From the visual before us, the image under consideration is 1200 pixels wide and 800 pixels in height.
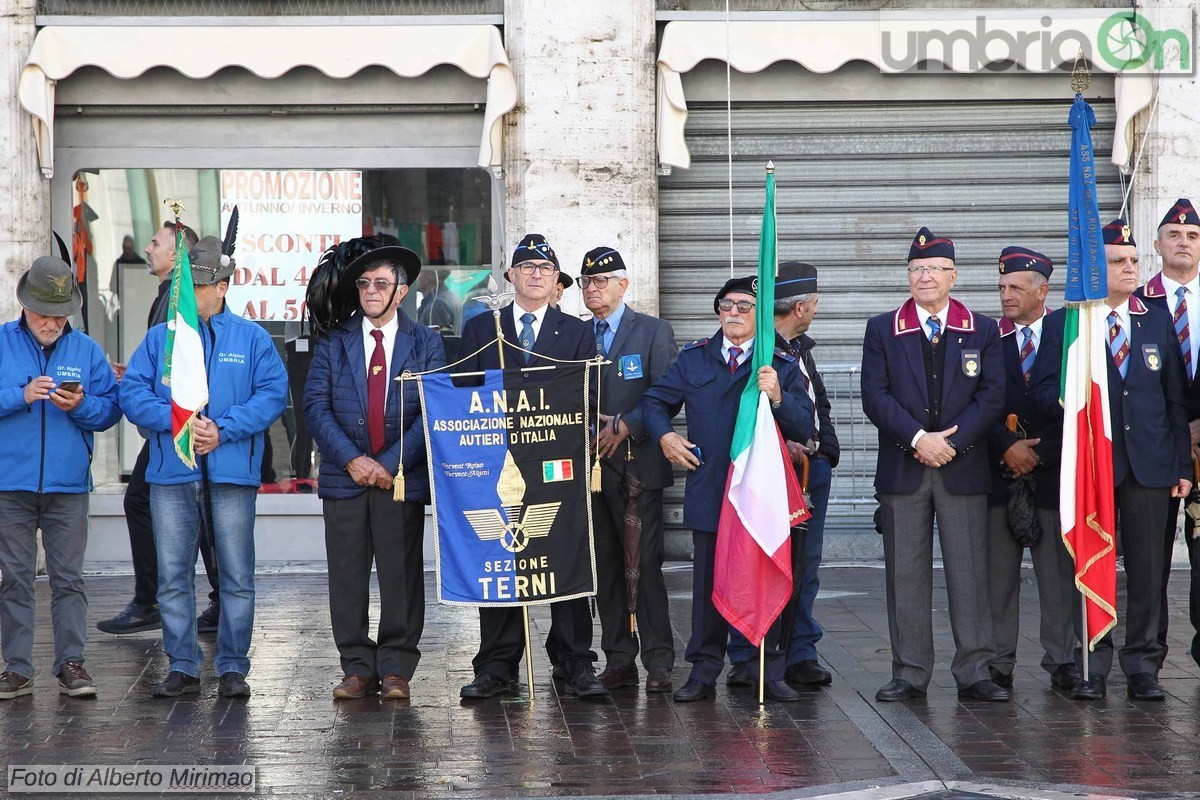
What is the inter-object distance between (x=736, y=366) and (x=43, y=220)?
6.32 metres

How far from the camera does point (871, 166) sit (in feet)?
37.3

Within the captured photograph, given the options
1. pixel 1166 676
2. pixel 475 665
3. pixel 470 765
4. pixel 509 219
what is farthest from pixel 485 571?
pixel 509 219

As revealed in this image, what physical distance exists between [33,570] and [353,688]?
1.67 m

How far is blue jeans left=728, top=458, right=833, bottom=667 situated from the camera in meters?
7.26

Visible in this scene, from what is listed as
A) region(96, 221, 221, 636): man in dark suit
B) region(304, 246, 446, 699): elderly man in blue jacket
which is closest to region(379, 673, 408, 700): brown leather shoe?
region(304, 246, 446, 699): elderly man in blue jacket

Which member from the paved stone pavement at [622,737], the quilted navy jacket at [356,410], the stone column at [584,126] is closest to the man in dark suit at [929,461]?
the paved stone pavement at [622,737]

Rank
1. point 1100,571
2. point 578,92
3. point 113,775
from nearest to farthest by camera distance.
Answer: point 113,775 < point 1100,571 < point 578,92

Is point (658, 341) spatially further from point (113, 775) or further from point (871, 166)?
point (871, 166)

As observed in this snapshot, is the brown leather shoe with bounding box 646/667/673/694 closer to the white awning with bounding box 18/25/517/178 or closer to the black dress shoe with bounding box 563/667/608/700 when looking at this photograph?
the black dress shoe with bounding box 563/667/608/700

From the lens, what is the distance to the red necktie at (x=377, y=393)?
7055mm

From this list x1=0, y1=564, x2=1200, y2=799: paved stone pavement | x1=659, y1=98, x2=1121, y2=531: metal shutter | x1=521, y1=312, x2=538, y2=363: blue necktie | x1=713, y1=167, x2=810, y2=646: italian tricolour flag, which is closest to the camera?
x1=0, y1=564, x2=1200, y2=799: paved stone pavement

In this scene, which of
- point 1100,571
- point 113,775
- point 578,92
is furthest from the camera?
point 578,92

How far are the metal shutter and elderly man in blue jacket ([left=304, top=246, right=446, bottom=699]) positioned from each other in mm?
4576

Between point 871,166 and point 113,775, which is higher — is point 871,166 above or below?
above
